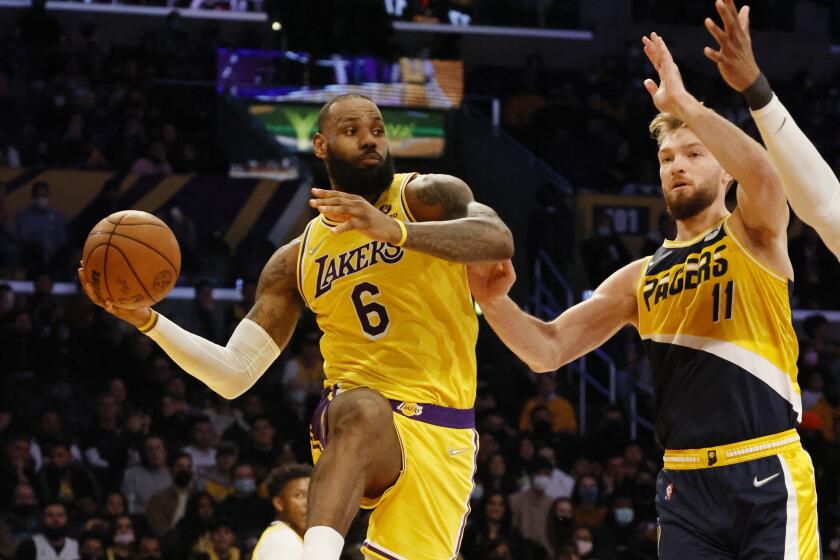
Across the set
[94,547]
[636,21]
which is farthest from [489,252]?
[636,21]

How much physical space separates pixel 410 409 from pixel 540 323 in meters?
0.82

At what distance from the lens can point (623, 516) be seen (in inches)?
521

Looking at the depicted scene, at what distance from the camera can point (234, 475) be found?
12102mm

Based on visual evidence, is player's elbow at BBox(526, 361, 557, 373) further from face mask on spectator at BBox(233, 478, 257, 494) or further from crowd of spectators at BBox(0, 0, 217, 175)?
crowd of spectators at BBox(0, 0, 217, 175)

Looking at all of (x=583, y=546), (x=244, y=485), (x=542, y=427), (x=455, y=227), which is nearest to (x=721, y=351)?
(x=455, y=227)

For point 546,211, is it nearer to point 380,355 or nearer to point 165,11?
point 165,11

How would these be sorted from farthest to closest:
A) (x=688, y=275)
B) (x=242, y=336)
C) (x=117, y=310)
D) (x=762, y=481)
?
(x=242, y=336) → (x=117, y=310) → (x=688, y=275) → (x=762, y=481)

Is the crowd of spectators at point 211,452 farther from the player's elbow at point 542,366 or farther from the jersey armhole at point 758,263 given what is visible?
the jersey armhole at point 758,263

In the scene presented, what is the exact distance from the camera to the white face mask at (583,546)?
40.9 feet

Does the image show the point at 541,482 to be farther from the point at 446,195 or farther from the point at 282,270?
the point at 446,195

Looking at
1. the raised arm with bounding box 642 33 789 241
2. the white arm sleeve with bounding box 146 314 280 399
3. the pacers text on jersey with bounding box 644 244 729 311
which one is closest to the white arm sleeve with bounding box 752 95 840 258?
the raised arm with bounding box 642 33 789 241

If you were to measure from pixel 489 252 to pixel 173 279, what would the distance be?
149 cm

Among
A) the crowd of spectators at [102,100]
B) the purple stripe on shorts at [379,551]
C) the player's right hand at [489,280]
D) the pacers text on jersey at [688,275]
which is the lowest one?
the crowd of spectators at [102,100]

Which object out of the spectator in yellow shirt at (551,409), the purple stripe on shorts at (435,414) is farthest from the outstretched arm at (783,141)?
the spectator in yellow shirt at (551,409)
